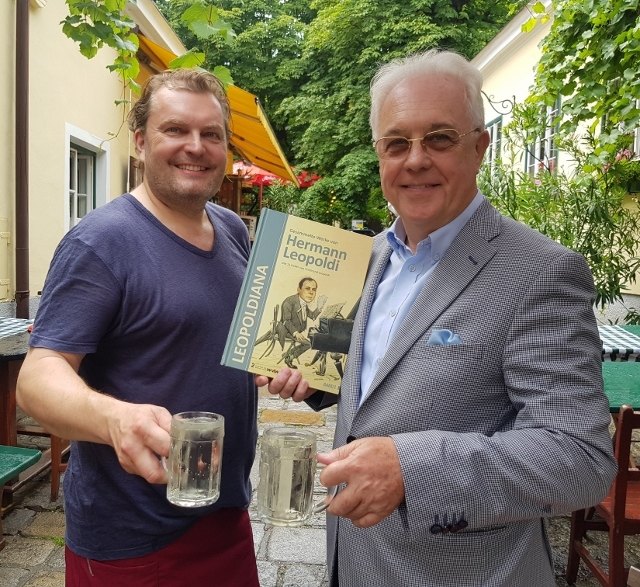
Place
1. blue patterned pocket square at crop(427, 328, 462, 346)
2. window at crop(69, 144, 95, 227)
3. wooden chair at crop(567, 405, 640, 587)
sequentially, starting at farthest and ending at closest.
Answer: window at crop(69, 144, 95, 227)
wooden chair at crop(567, 405, 640, 587)
blue patterned pocket square at crop(427, 328, 462, 346)

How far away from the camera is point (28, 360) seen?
170 centimetres

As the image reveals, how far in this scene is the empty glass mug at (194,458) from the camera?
126 cm

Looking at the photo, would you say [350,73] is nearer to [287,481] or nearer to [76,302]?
[76,302]

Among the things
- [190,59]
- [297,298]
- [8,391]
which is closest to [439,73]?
[297,298]

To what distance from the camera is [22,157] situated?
271 inches

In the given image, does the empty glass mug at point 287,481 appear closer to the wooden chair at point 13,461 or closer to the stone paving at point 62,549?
the wooden chair at point 13,461

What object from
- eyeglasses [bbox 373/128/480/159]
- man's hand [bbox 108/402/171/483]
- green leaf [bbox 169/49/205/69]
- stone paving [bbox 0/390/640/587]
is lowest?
stone paving [bbox 0/390/640/587]

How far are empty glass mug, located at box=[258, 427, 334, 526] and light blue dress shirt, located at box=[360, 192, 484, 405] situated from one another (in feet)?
0.93

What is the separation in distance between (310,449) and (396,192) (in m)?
0.73

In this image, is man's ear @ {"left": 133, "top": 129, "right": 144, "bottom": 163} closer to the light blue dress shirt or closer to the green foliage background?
the light blue dress shirt

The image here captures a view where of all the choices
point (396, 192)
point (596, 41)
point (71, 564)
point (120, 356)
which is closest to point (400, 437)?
point (396, 192)

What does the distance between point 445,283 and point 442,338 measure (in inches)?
5.8

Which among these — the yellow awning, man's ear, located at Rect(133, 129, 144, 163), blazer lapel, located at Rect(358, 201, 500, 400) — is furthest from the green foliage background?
blazer lapel, located at Rect(358, 201, 500, 400)

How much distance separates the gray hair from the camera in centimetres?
165
